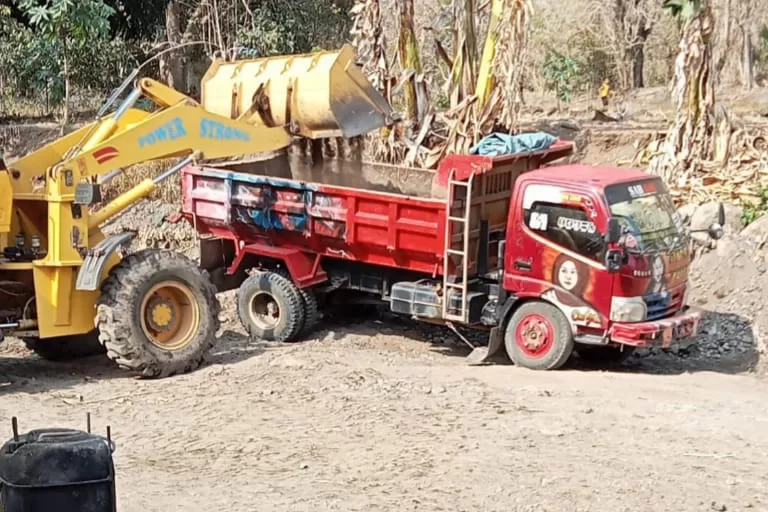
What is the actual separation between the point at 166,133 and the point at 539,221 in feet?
12.3

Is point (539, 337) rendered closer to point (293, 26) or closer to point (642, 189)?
point (642, 189)

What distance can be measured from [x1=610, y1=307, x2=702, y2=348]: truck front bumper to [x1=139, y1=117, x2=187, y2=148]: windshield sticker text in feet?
15.0

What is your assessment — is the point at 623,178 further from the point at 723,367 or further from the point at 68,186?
the point at 68,186

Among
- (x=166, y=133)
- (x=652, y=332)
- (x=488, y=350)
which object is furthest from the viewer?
(x=488, y=350)

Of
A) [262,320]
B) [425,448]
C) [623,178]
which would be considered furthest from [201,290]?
[623,178]

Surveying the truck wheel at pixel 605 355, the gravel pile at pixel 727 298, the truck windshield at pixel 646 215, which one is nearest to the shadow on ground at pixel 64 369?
the gravel pile at pixel 727 298

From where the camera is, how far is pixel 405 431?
28.8ft

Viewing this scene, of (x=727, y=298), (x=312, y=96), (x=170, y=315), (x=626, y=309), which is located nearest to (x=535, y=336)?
(x=626, y=309)

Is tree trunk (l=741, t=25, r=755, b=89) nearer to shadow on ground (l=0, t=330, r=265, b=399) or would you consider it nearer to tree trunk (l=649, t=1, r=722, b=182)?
tree trunk (l=649, t=1, r=722, b=182)

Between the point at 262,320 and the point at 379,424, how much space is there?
4.67m

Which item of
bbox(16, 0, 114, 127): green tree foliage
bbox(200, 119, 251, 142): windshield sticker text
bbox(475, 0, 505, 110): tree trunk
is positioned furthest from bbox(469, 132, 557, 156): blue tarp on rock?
bbox(16, 0, 114, 127): green tree foliage

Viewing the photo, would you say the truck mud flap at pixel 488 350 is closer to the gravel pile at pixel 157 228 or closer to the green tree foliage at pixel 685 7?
the gravel pile at pixel 157 228

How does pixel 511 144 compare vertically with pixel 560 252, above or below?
above

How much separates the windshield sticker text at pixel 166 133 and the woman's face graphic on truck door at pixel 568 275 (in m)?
3.90
